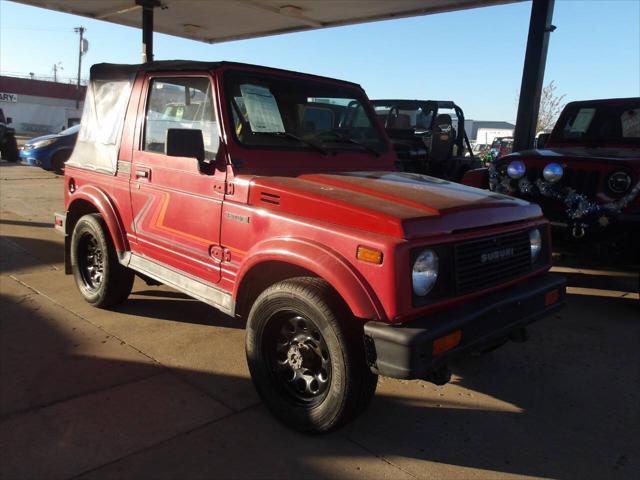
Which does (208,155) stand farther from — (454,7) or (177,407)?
(454,7)

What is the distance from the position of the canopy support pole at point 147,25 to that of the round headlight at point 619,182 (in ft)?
22.4

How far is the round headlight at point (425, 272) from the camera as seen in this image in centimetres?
240

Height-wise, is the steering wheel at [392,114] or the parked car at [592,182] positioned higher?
the steering wheel at [392,114]

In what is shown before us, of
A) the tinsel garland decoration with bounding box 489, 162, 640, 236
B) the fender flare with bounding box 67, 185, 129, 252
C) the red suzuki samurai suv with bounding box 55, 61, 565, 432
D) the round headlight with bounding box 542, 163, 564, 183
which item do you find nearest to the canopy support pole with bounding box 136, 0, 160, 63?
the red suzuki samurai suv with bounding box 55, 61, 565, 432

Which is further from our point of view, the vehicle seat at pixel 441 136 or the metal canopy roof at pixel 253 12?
the metal canopy roof at pixel 253 12

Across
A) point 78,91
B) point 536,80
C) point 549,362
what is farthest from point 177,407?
point 78,91

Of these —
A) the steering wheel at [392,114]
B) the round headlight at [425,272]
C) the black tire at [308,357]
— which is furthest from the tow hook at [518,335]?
the steering wheel at [392,114]

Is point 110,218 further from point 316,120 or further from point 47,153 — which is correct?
point 47,153

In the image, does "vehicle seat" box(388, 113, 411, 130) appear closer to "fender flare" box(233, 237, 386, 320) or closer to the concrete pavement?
the concrete pavement

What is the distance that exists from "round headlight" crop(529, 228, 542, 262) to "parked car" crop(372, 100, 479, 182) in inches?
201

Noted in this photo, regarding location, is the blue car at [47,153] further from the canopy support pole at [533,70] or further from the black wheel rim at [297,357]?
the black wheel rim at [297,357]

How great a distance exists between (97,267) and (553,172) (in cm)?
452

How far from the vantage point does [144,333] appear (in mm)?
4086

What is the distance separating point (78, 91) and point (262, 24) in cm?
4855
